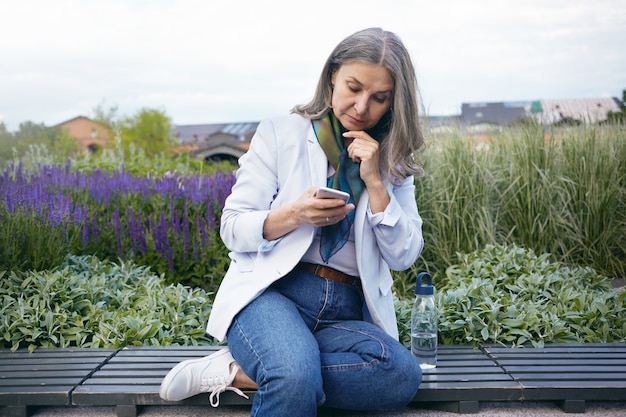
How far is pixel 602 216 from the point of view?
5.01m

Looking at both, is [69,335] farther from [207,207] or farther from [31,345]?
[207,207]

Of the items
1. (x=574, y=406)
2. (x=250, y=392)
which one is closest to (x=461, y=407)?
(x=574, y=406)

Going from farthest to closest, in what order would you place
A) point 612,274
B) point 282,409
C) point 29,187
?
point 612,274, point 29,187, point 282,409

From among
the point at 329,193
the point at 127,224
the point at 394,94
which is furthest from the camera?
the point at 127,224

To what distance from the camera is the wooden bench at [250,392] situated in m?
2.35

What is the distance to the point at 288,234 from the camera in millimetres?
2344

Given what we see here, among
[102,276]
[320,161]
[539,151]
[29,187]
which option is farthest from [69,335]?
[539,151]

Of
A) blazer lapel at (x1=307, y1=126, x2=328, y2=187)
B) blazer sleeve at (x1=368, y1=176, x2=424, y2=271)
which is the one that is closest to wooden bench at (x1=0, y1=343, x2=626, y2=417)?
blazer sleeve at (x1=368, y1=176, x2=424, y2=271)

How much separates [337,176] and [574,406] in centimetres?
123

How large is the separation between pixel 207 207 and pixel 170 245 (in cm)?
34

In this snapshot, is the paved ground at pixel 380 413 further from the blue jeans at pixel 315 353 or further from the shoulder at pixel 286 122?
the shoulder at pixel 286 122

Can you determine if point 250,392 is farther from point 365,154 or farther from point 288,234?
point 365,154

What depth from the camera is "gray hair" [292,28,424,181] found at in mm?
2332

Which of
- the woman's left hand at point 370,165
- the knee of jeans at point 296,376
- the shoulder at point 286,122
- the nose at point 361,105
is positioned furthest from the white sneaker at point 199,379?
the nose at point 361,105
